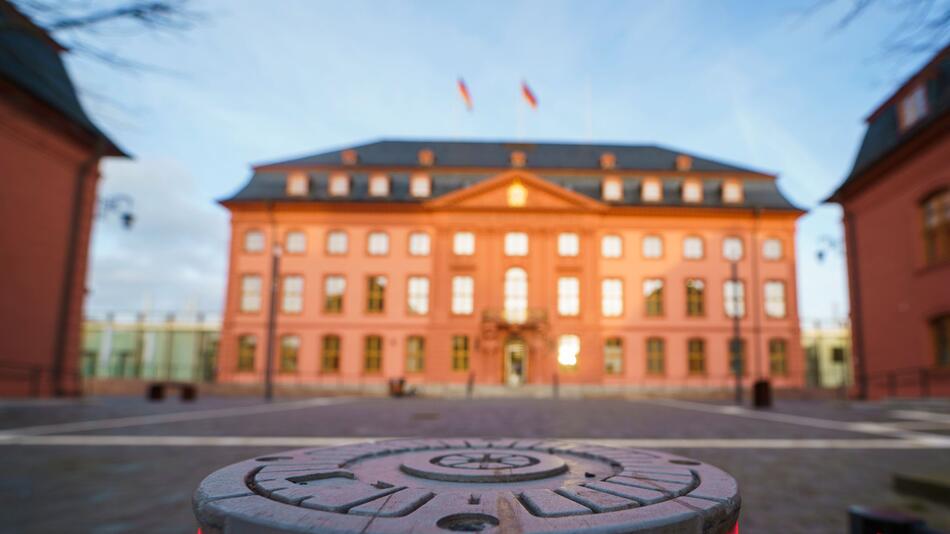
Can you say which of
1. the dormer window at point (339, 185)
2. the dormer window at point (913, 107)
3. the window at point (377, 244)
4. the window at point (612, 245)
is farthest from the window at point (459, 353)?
the dormer window at point (913, 107)

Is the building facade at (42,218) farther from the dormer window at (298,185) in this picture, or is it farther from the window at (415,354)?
the window at (415,354)

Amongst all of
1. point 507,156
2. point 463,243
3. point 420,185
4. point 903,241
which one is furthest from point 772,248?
point 420,185

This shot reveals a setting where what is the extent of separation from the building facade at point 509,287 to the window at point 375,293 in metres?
0.08

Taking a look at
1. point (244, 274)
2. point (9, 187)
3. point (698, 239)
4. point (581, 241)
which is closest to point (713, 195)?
point (698, 239)

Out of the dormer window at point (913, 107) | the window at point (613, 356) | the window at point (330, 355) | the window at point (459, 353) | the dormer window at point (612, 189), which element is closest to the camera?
the dormer window at point (913, 107)

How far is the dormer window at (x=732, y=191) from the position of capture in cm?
3791

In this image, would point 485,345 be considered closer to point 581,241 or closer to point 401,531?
point 581,241

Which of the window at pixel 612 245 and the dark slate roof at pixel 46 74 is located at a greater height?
the dark slate roof at pixel 46 74

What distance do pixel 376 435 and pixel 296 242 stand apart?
96.6 ft

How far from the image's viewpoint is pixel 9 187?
18219 millimetres

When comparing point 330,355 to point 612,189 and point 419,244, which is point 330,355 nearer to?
point 419,244

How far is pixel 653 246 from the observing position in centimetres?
3697

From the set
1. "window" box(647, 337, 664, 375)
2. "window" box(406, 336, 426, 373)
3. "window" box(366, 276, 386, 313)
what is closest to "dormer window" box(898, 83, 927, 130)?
"window" box(647, 337, 664, 375)

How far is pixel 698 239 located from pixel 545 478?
37704mm
